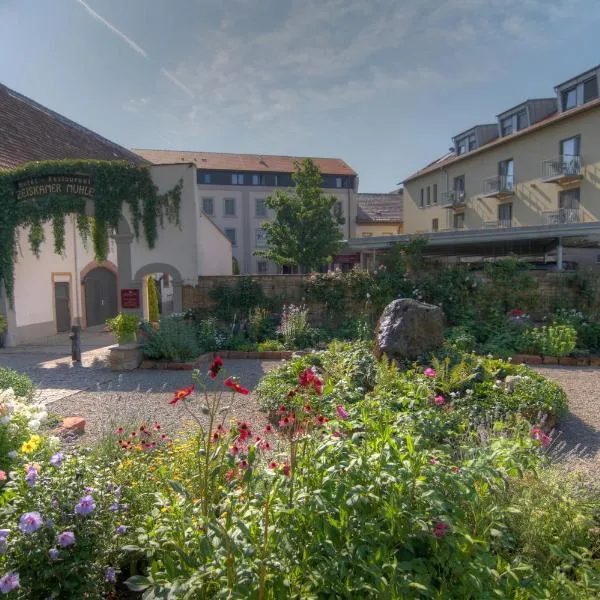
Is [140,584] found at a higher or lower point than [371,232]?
lower

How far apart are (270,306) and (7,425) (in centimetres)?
905

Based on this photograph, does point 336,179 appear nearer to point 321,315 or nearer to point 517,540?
point 321,315

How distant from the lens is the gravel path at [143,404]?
16.8 ft

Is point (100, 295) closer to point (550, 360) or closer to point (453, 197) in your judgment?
point (550, 360)

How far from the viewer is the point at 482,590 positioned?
5.74ft

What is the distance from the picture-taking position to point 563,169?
22.5 metres

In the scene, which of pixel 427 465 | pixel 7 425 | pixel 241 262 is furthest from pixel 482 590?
pixel 241 262

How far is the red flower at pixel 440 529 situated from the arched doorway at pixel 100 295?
646 inches

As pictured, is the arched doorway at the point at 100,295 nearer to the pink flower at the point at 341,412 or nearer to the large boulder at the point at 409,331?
the large boulder at the point at 409,331

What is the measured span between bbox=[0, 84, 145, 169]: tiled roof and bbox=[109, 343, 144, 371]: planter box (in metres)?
7.48

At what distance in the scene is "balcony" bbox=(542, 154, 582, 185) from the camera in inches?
874

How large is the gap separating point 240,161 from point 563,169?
27.7 metres

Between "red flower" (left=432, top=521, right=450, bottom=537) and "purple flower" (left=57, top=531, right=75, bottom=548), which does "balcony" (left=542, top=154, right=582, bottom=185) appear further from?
"purple flower" (left=57, top=531, right=75, bottom=548)

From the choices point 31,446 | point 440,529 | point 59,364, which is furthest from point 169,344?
point 440,529
